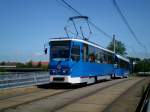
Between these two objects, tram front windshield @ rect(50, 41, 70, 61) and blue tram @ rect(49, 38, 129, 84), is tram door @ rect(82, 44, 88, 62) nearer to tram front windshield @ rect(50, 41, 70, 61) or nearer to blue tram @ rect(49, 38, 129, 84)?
blue tram @ rect(49, 38, 129, 84)

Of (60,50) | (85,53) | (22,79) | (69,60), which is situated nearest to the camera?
(69,60)

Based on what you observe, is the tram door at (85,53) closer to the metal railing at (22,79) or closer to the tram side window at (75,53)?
the tram side window at (75,53)

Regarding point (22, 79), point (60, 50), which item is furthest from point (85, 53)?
point (22, 79)

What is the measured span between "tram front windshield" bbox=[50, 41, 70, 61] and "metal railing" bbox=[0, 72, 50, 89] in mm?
2433

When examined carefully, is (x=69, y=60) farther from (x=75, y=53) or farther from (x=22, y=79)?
(x=22, y=79)

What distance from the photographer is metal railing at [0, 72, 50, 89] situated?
65.3 feet

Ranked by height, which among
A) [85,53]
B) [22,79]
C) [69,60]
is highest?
[85,53]

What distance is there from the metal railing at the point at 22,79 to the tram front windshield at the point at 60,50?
7.98 feet

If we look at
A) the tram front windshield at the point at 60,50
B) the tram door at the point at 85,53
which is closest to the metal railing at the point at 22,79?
the tram front windshield at the point at 60,50

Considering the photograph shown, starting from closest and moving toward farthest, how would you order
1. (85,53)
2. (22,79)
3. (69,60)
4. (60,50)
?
(69,60)
(60,50)
(22,79)
(85,53)

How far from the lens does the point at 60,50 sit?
22188mm

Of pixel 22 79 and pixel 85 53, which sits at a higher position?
pixel 85 53

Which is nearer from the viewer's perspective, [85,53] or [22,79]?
[22,79]

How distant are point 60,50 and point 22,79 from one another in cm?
325
